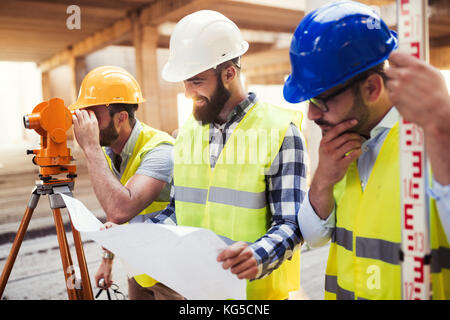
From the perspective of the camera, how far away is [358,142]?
86cm

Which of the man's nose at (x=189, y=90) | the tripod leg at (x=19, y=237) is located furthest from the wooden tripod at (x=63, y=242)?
the man's nose at (x=189, y=90)

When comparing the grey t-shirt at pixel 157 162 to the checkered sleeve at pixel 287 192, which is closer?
the checkered sleeve at pixel 287 192

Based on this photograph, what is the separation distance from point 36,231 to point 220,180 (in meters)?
4.27

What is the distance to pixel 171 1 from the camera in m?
5.47

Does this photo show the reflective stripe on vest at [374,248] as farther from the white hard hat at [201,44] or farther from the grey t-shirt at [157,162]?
the grey t-shirt at [157,162]

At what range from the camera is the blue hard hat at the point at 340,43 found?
837 millimetres

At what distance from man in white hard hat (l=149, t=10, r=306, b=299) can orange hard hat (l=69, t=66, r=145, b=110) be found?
505mm

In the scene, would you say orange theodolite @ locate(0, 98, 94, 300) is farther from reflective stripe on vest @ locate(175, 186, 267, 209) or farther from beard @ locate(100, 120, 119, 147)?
reflective stripe on vest @ locate(175, 186, 267, 209)

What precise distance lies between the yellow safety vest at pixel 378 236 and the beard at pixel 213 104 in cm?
54

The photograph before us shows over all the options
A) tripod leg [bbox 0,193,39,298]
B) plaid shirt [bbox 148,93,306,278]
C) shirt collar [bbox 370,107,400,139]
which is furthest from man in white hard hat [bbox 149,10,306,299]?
tripod leg [bbox 0,193,39,298]

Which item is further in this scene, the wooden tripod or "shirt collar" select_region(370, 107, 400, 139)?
the wooden tripod

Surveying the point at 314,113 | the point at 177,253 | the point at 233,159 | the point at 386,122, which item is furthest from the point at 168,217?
the point at 386,122

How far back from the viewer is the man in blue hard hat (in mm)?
840

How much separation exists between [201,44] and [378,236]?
0.82m
